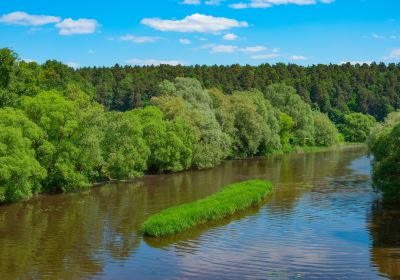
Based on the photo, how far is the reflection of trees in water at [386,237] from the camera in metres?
31.8

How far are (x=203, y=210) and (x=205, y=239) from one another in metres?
6.27

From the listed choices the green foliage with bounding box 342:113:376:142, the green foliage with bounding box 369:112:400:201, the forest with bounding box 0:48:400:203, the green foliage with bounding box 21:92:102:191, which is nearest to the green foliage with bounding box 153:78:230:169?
the forest with bounding box 0:48:400:203

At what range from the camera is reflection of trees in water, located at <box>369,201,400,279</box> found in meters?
31.8

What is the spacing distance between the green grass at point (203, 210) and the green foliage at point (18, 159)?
47.8 ft

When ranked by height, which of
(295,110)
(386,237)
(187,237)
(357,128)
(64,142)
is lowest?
(187,237)

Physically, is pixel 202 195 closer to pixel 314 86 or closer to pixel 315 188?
pixel 315 188

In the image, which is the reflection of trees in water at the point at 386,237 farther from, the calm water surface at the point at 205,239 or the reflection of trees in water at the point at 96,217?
the reflection of trees in water at the point at 96,217

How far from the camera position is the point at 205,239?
124 ft

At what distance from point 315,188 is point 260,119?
38.4 metres

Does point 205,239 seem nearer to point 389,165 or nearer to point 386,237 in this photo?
point 386,237

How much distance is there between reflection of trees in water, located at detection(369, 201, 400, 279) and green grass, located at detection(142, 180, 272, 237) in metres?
11.1

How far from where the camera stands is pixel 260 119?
99438 millimetres

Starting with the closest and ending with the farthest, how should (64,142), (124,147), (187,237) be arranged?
1. (187,237)
2. (64,142)
3. (124,147)

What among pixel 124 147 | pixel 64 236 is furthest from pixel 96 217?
pixel 124 147
